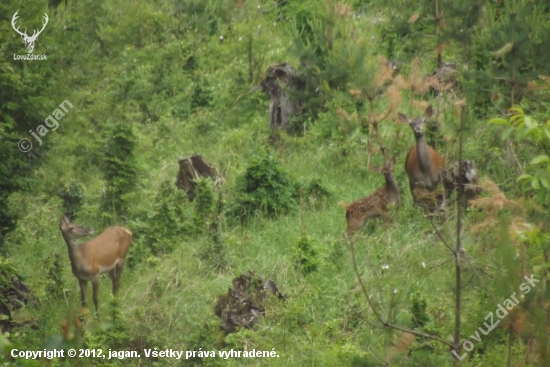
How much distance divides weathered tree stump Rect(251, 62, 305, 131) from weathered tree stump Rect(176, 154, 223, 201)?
202cm

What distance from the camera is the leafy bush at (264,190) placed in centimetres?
1188

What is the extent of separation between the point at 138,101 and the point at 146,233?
5.80 m

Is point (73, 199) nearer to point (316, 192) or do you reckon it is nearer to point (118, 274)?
point (118, 274)

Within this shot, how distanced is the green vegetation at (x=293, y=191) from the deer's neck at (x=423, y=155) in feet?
1.79

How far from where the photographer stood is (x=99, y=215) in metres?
12.8

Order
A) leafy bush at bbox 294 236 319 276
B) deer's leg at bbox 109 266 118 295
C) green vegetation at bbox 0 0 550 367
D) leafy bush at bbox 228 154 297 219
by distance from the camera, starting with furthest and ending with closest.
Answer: leafy bush at bbox 228 154 297 219 → deer's leg at bbox 109 266 118 295 → leafy bush at bbox 294 236 319 276 → green vegetation at bbox 0 0 550 367

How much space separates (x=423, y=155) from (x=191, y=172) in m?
3.64

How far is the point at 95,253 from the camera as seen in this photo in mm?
10047

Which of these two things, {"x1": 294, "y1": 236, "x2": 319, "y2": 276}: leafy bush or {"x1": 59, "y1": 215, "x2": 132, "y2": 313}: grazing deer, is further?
{"x1": 294, "y1": 236, "x2": 319, "y2": 276}: leafy bush

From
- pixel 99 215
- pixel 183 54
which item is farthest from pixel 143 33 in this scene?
pixel 99 215

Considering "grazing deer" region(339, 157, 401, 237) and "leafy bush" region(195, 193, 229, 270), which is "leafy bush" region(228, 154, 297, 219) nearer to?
"leafy bush" region(195, 193, 229, 270)

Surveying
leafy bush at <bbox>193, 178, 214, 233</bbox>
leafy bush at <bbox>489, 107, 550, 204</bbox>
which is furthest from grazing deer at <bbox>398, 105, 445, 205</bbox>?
leafy bush at <bbox>489, 107, 550, 204</bbox>

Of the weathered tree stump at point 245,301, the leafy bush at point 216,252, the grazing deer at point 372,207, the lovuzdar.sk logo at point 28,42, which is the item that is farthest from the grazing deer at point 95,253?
the grazing deer at point 372,207

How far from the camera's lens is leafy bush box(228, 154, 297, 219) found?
1188cm
